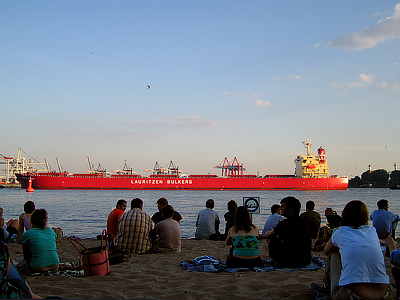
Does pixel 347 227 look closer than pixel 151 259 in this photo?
Yes

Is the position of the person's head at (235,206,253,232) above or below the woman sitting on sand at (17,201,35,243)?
above

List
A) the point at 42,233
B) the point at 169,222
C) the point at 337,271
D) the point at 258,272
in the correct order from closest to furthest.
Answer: the point at 337,271
the point at 42,233
the point at 258,272
the point at 169,222

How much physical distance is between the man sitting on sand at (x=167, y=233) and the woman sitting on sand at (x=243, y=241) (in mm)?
1459

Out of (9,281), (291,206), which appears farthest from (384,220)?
(9,281)

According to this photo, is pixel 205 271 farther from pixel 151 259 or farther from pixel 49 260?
pixel 49 260

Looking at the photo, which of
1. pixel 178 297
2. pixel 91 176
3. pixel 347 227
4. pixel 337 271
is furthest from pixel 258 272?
pixel 91 176

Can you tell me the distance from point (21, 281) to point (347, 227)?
2.20 m

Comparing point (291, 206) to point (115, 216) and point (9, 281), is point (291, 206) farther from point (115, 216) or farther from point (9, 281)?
point (115, 216)

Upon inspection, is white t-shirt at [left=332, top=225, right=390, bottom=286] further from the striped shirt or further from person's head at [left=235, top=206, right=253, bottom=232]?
the striped shirt

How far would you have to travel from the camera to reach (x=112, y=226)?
6.08 metres

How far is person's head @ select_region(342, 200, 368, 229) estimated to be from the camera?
98.7 inches

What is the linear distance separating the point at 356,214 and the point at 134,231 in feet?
11.8

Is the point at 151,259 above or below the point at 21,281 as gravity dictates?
below

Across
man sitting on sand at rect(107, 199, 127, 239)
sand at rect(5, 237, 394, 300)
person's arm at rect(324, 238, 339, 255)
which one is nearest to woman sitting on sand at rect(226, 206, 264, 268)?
sand at rect(5, 237, 394, 300)
